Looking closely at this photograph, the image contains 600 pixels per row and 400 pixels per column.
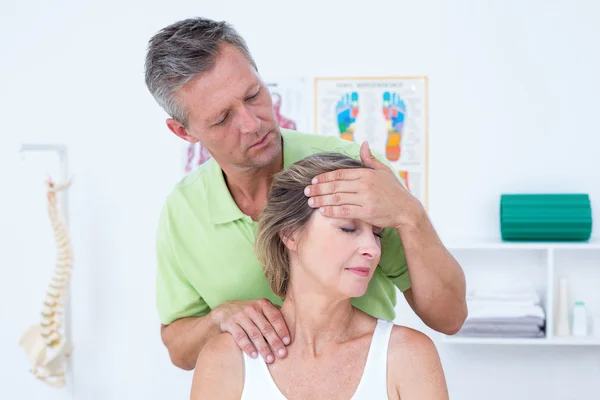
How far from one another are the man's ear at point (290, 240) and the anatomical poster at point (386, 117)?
5.95ft

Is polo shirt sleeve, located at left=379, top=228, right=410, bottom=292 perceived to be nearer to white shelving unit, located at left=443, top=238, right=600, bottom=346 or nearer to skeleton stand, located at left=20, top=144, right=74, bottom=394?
white shelving unit, located at left=443, top=238, right=600, bottom=346

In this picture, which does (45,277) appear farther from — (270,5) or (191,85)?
(191,85)

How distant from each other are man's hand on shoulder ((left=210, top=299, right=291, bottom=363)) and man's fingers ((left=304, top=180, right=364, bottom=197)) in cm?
28

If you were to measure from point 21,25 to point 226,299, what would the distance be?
2.41m

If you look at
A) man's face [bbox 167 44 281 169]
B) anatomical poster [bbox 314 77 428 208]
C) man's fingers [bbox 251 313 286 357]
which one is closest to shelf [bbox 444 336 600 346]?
anatomical poster [bbox 314 77 428 208]

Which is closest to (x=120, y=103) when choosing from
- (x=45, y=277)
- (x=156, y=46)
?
(x=45, y=277)

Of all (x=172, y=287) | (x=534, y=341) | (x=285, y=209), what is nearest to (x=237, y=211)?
(x=285, y=209)

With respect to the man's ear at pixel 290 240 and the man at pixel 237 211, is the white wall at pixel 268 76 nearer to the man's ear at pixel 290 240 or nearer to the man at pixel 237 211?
the man at pixel 237 211

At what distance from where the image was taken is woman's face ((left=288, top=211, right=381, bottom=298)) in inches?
66.6

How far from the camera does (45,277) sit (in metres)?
3.81

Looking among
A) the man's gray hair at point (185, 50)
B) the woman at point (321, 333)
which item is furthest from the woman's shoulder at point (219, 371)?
the man's gray hair at point (185, 50)

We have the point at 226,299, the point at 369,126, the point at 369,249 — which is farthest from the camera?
the point at 369,126

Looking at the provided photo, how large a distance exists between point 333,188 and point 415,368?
0.42 m

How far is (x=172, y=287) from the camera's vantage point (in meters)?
2.02
